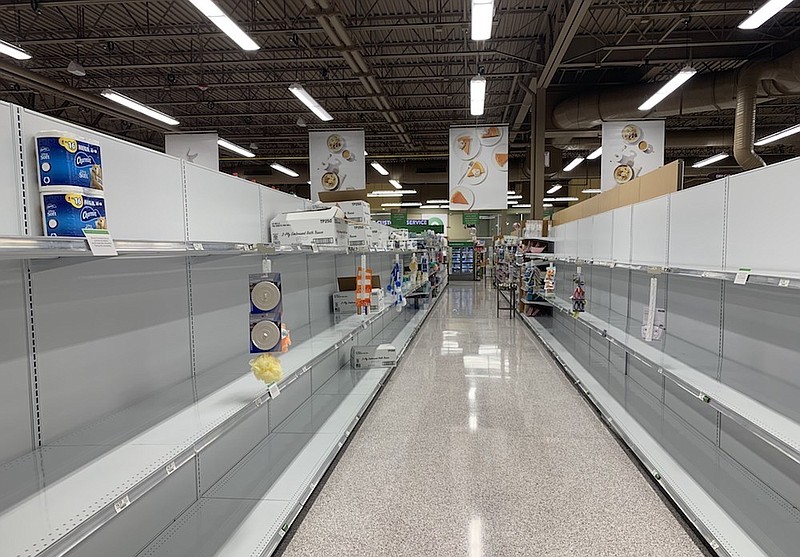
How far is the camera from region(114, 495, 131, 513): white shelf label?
4.41 ft

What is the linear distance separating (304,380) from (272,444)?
1136mm

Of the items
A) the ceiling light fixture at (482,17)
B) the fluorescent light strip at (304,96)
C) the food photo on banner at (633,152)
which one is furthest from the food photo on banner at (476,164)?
the ceiling light fixture at (482,17)

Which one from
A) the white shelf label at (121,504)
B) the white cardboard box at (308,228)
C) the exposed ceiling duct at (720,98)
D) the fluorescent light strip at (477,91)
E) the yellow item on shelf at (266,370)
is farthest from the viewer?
the exposed ceiling duct at (720,98)

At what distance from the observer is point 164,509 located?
2459mm

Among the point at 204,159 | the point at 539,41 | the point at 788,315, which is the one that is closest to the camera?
the point at 788,315

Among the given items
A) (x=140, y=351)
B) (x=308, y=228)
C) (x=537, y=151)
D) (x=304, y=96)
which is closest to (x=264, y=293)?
(x=140, y=351)

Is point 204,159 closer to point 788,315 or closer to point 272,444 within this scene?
point 272,444

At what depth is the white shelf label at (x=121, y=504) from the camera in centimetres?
134

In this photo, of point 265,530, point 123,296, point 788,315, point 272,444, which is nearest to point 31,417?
point 123,296

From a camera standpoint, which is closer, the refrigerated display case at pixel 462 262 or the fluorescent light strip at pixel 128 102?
the fluorescent light strip at pixel 128 102

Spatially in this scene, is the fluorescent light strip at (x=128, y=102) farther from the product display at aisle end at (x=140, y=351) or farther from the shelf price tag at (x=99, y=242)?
the shelf price tag at (x=99, y=242)

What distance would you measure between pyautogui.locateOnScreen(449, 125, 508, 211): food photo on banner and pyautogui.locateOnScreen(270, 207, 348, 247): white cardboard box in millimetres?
6717

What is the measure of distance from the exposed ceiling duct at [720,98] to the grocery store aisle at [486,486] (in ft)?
23.6

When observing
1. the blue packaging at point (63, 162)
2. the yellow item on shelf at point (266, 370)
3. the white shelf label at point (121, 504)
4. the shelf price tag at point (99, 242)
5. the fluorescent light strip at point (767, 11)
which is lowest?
the white shelf label at point (121, 504)
